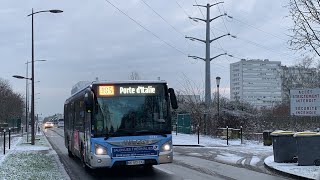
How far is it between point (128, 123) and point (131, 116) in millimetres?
228

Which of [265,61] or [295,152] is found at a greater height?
[265,61]

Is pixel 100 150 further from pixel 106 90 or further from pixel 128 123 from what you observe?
pixel 106 90

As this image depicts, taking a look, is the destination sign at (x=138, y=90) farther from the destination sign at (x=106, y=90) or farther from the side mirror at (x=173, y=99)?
the side mirror at (x=173, y=99)

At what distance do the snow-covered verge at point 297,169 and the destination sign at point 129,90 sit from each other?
4.68 meters

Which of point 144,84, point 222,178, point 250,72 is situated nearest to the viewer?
point 222,178

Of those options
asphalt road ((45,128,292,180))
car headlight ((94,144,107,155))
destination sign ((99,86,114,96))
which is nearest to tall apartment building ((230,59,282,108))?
asphalt road ((45,128,292,180))

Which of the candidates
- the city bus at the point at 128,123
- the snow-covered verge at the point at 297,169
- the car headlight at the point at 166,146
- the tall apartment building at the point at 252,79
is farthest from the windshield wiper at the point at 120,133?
the tall apartment building at the point at 252,79

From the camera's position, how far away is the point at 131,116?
1412 cm

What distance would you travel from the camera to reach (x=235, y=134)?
3391cm

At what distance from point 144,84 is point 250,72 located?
118 metres

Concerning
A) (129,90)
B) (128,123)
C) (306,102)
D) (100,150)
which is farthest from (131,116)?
(306,102)

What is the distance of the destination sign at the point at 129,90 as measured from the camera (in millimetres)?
14312

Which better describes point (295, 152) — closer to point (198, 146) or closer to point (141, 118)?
point (141, 118)

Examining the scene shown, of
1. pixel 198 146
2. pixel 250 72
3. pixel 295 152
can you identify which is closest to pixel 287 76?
pixel 250 72
